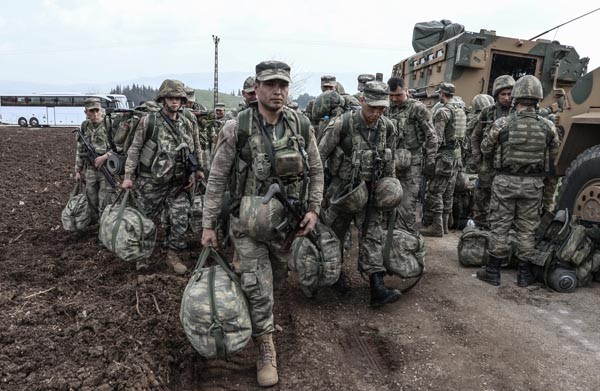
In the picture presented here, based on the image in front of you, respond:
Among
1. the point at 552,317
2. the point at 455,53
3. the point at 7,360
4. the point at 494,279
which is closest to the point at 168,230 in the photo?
the point at 7,360

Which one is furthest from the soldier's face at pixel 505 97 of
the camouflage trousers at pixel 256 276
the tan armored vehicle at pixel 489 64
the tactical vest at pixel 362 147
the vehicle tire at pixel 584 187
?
the camouflage trousers at pixel 256 276

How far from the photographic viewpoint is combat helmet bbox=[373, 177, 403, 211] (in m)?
3.88

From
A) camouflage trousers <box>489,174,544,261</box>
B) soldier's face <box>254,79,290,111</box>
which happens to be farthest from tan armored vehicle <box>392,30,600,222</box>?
soldier's face <box>254,79,290,111</box>

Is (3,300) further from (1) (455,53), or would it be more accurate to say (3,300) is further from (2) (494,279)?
(1) (455,53)

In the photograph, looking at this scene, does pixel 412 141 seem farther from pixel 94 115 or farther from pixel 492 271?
pixel 94 115

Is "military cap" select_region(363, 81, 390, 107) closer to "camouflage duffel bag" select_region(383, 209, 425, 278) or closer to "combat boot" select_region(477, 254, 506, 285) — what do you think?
"camouflage duffel bag" select_region(383, 209, 425, 278)

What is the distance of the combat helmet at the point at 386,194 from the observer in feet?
12.7

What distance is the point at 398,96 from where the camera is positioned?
5.36m

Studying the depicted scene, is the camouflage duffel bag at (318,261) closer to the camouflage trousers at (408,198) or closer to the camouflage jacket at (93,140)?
the camouflage trousers at (408,198)

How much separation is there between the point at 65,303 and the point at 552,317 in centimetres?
409

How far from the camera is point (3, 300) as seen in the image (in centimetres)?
369

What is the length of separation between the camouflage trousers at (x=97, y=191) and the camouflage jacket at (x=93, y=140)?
128 mm

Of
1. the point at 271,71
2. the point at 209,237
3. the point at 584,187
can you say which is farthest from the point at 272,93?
the point at 584,187

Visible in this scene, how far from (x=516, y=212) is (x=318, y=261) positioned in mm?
2211
